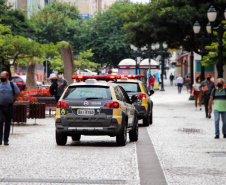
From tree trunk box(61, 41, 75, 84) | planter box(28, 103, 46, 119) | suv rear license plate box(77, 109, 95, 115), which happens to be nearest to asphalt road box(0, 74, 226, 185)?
suv rear license plate box(77, 109, 95, 115)

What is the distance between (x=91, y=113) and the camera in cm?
1373

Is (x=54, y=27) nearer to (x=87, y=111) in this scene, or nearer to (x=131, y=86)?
(x=131, y=86)

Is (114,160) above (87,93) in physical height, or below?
below

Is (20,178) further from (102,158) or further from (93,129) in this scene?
(93,129)

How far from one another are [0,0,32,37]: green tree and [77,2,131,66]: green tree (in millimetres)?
16738

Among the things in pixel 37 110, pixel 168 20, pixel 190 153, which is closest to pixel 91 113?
pixel 190 153

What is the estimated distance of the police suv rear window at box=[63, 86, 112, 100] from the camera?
45.8ft

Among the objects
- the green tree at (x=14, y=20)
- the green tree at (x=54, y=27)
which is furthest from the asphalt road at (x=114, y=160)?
the green tree at (x=54, y=27)

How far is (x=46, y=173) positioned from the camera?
9.34m

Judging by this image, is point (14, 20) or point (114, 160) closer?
point (114, 160)

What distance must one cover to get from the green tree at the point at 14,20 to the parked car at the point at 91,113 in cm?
4413

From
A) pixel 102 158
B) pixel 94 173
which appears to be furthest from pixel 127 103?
pixel 94 173

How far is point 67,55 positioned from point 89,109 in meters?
19.8

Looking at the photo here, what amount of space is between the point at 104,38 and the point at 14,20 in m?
20.4
